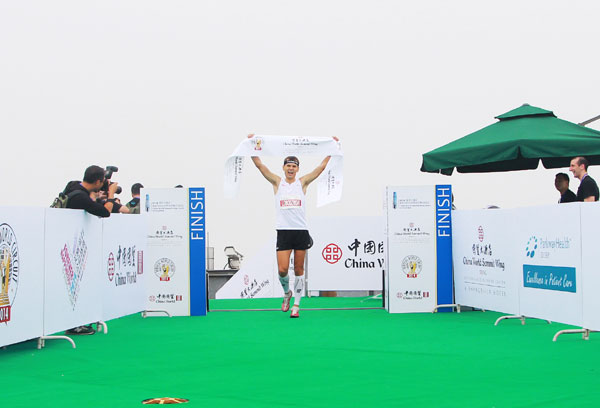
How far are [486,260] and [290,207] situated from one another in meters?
2.62

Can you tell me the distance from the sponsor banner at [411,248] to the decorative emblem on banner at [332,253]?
10.9ft

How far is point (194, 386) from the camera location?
5371mm

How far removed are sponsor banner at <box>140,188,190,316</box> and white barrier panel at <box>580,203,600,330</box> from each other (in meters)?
5.24

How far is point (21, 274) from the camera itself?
7199 mm

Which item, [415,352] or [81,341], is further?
[81,341]

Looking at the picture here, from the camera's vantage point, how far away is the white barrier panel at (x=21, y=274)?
6875mm

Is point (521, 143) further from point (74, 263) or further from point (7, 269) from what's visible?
point (7, 269)

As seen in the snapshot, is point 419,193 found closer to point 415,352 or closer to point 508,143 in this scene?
point 508,143

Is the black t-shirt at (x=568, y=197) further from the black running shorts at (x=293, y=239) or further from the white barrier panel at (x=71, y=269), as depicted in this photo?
the white barrier panel at (x=71, y=269)

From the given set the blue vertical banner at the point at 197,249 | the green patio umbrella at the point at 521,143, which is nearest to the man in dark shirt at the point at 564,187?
the green patio umbrella at the point at 521,143

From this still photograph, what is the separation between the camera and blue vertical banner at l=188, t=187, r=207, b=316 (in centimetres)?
1091

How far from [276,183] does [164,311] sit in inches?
91.7

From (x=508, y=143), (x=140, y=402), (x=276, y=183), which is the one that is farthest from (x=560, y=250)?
(x=140, y=402)

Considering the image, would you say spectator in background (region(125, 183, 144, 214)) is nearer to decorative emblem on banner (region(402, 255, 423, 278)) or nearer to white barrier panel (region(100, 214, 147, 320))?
white barrier panel (region(100, 214, 147, 320))
